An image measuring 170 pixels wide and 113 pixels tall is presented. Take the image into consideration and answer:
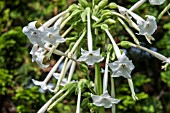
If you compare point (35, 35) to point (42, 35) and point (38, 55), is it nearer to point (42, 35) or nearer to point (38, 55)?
point (42, 35)

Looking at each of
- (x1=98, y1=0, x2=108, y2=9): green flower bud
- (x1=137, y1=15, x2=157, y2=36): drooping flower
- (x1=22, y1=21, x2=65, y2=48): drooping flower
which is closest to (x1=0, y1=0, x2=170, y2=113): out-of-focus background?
(x1=98, y1=0, x2=108, y2=9): green flower bud

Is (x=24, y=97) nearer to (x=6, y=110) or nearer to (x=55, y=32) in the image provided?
(x=6, y=110)

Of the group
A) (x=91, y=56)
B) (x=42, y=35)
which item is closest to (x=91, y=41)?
(x=91, y=56)

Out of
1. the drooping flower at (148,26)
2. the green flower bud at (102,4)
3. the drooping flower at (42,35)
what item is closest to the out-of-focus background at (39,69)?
the green flower bud at (102,4)

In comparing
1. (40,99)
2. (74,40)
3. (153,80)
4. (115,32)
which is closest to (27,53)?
(40,99)

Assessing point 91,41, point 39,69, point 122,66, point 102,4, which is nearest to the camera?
point 122,66

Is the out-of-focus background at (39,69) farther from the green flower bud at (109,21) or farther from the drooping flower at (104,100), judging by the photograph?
the drooping flower at (104,100)

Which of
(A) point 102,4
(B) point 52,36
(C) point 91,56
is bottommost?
(C) point 91,56

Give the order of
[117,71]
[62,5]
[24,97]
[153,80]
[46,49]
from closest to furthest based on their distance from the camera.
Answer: [117,71]
[46,49]
[24,97]
[62,5]
[153,80]
